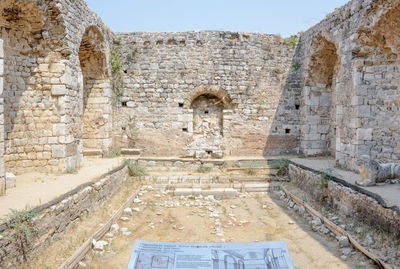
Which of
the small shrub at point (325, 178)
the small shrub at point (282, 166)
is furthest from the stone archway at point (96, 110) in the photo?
the small shrub at point (325, 178)

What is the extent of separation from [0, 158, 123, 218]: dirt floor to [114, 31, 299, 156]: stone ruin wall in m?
3.14

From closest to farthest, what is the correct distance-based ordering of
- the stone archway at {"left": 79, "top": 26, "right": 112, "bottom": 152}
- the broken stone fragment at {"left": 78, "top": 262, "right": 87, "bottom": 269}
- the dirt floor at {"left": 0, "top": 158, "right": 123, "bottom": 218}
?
1. the broken stone fragment at {"left": 78, "top": 262, "right": 87, "bottom": 269}
2. the dirt floor at {"left": 0, "top": 158, "right": 123, "bottom": 218}
3. the stone archway at {"left": 79, "top": 26, "right": 112, "bottom": 152}

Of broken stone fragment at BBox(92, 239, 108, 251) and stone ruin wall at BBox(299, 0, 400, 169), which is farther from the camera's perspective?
stone ruin wall at BBox(299, 0, 400, 169)

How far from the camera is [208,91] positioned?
11562 mm

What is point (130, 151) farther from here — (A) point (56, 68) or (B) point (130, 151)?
(A) point (56, 68)

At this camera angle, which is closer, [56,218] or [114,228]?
[56,218]

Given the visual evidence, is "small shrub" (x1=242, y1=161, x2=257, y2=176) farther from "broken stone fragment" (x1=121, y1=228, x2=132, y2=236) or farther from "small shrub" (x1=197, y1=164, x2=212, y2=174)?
"broken stone fragment" (x1=121, y1=228, x2=132, y2=236)

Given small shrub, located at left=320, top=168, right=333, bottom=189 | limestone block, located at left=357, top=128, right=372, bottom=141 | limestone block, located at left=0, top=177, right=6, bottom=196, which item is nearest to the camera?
limestone block, located at left=0, top=177, right=6, bottom=196

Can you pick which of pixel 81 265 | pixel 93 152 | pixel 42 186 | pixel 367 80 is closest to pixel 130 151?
pixel 93 152

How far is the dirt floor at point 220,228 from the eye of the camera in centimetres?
464

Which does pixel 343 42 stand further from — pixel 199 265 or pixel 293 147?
pixel 199 265

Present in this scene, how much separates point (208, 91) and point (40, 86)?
19.4ft

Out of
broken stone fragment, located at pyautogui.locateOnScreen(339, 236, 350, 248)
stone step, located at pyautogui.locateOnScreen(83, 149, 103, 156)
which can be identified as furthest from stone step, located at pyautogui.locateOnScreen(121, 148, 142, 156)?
broken stone fragment, located at pyautogui.locateOnScreen(339, 236, 350, 248)

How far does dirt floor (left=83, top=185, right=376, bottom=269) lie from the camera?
4.64m
